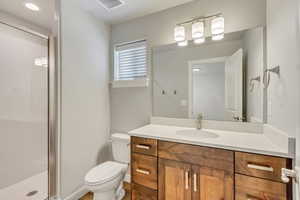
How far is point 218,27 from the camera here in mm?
1566

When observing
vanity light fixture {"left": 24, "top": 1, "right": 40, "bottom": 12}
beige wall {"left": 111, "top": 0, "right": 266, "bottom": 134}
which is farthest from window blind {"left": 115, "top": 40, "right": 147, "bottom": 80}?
vanity light fixture {"left": 24, "top": 1, "right": 40, "bottom": 12}

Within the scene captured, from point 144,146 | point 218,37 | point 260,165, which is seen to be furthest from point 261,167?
point 218,37

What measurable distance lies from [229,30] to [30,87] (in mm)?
2440

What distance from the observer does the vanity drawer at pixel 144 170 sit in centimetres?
143

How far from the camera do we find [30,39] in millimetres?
1681

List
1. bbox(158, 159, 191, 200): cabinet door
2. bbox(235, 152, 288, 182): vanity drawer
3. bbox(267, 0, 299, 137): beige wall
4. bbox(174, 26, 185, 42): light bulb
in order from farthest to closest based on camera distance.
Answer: bbox(174, 26, 185, 42): light bulb, bbox(158, 159, 191, 200): cabinet door, bbox(235, 152, 288, 182): vanity drawer, bbox(267, 0, 299, 137): beige wall

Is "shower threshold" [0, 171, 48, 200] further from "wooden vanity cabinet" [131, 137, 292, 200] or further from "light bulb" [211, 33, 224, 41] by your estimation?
"light bulb" [211, 33, 224, 41]

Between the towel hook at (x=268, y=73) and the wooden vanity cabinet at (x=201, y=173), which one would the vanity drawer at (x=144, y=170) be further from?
the towel hook at (x=268, y=73)

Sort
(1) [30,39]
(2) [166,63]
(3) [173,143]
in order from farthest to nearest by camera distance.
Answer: (2) [166,63], (1) [30,39], (3) [173,143]

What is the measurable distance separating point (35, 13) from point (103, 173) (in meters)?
1.87

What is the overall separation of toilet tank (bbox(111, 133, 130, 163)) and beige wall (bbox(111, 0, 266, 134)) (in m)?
0.25

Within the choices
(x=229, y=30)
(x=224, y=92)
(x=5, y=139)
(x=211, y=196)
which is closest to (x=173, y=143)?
(x=211, y=196)

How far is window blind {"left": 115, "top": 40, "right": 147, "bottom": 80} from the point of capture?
214 cm

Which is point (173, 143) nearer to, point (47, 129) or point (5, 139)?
point (47, 129)
